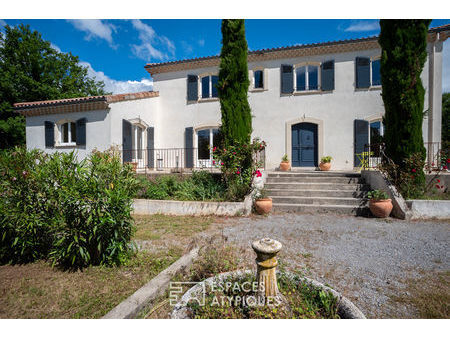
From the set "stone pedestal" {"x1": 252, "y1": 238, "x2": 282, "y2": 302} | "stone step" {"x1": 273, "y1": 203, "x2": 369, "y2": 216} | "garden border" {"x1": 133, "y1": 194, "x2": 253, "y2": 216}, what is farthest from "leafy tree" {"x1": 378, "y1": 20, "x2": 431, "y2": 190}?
"stone pedestal" {"x1": 252, "y1": 238, "x2": 282, "y2": 302}

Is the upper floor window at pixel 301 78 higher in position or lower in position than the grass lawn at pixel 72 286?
higher

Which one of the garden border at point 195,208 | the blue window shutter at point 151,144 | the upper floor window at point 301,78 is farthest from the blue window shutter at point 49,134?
the upper floor window at point 301,78

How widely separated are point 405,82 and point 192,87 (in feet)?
30.8

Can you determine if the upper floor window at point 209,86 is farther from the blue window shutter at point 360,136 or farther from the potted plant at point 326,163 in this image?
the blue window shutter at point 360,136

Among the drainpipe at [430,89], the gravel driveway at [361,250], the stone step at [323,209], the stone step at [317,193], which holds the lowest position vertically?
the gravel driveway at [361,250]

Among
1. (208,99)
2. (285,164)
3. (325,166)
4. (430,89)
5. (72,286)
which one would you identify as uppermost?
(208,99)

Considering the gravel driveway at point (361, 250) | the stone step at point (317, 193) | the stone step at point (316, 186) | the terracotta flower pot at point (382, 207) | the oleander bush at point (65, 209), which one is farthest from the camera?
the stone step at point (316, 186)

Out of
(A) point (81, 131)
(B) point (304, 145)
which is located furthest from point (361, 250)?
(A) point (81, 131)

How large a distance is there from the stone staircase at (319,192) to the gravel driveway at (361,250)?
0.46m

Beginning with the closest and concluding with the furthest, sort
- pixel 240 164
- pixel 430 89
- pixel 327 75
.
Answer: pixel 240 164 → pixel 430 89 → pixel 327 75

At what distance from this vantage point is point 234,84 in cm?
734

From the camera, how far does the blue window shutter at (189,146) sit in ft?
38.0

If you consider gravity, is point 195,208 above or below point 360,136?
below

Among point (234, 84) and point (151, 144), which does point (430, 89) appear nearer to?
point (234, 84)
